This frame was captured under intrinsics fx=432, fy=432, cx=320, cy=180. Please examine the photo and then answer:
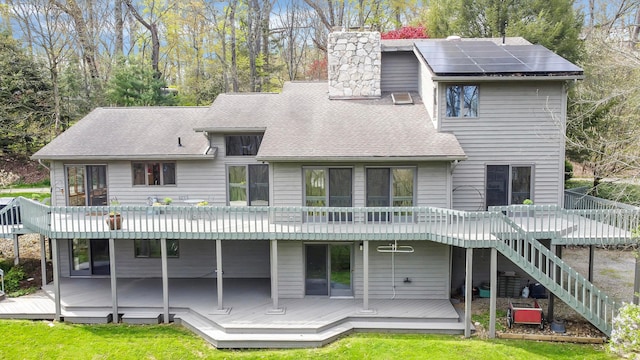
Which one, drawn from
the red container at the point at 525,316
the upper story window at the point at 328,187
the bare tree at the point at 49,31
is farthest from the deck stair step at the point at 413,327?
the bare tree at the point at 49,31

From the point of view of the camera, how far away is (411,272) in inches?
516

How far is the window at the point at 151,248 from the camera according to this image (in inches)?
594

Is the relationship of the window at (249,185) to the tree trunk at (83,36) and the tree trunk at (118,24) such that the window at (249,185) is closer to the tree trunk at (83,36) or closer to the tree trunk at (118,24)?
the tree trunk at (83,36)

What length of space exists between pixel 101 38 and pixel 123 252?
24.6m

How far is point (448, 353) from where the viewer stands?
396 inches

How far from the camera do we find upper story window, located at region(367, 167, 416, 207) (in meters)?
12.9

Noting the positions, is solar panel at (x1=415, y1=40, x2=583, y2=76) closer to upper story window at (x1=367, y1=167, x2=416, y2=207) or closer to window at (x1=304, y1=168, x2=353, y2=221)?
upper story window at (x1=367, y1=167, x2=416, y2=207)

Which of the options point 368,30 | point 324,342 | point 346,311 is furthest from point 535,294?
point 368,30

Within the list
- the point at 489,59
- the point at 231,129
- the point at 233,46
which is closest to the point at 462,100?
the point at 489,59

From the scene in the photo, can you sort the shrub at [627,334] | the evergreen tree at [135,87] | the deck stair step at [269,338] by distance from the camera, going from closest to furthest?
the shrub at [627,334] < the deck stair step at [269,338] < the evergreen tree at [135,87]

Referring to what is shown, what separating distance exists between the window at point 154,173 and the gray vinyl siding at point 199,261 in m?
2.14

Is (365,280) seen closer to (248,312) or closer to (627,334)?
(248,312)

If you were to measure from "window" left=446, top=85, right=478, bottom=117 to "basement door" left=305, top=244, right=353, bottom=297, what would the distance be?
17.3 ft

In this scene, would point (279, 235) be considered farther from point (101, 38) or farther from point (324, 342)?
point (101, 38)
